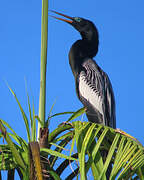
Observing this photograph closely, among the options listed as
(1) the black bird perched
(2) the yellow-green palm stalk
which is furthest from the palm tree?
(1) the black bird perched

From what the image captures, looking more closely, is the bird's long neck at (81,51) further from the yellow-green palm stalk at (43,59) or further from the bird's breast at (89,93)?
the yellow-green palm stalk at (43,59)

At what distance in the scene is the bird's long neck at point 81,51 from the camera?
3426 millimetres

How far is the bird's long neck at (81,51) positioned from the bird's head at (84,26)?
17mm

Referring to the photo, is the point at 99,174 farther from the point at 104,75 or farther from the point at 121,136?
the point at 104,75

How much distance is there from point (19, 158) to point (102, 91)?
5.38ft

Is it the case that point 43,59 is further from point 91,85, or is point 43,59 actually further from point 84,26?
point 84,26

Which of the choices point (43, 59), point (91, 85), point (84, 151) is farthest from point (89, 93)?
point (84, 151)

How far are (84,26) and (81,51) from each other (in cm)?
49

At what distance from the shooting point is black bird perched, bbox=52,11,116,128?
323cm

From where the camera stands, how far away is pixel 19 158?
1.90 metres

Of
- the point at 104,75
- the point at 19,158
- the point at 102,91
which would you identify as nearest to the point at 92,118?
the point at 102,91

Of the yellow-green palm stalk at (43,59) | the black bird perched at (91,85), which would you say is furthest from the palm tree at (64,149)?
the black bird perched at (91,85)

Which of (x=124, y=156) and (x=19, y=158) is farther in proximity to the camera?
(x=19, y=158)

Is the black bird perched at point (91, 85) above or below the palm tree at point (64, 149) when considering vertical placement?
above
